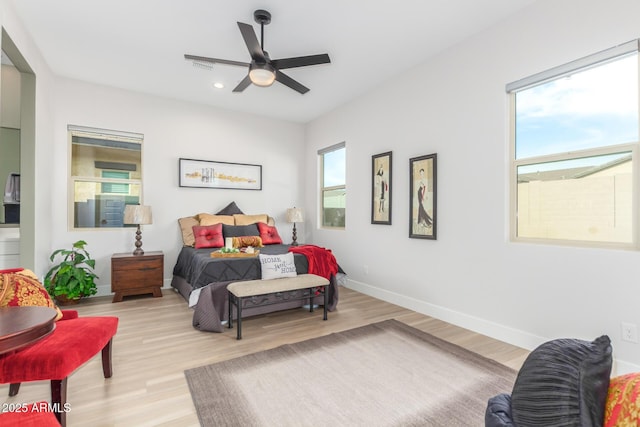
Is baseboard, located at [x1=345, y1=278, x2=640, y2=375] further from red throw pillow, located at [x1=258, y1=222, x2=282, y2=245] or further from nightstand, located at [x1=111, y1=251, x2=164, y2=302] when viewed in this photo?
nightstand, located at [x1=111, y1=251, x2=164, y2=302]

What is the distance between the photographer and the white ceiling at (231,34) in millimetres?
2684

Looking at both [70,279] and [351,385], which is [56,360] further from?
[70,279]

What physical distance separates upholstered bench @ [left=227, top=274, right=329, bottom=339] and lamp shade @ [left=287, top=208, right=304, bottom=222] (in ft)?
→ 6.40

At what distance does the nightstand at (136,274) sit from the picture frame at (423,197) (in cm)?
339

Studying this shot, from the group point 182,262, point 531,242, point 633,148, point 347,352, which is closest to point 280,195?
point 182,262

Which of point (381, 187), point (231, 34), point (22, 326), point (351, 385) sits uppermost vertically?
point (231, 34)

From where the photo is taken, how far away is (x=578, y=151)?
7.95 ft

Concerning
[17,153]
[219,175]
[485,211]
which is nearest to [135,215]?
[219,175]

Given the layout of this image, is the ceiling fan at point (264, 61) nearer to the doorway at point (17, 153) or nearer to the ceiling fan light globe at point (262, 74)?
the ceiling fan light globe at point (262, 74)

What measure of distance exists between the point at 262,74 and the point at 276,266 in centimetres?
194

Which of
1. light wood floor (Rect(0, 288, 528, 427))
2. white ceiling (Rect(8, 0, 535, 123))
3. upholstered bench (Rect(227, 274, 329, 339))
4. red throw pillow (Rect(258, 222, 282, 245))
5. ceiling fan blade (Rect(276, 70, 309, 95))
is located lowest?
light wood floor (Rect(0, 288, 528, 427))

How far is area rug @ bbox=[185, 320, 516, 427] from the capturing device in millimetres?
1781

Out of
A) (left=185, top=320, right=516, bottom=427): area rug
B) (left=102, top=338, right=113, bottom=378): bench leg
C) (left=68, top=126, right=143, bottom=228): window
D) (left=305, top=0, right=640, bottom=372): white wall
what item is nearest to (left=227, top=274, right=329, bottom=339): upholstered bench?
(left=185, top=320, right=516, bottom=427): area rug

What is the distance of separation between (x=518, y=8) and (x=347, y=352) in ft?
10.9
